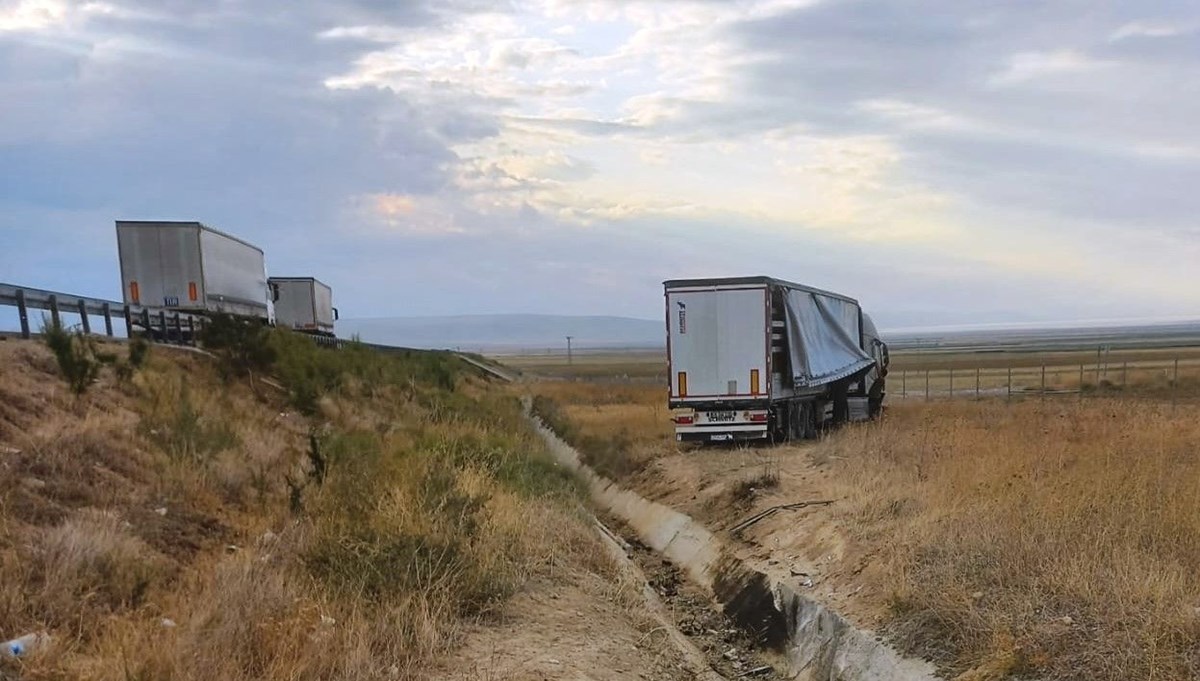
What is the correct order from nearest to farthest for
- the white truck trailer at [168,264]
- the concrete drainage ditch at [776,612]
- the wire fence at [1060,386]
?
the concrete drainage ditch at [776,612], the white truck trailer at [168,264], the wire fence at [1060,386]

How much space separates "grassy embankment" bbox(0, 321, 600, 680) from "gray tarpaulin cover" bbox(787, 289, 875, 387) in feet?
23.4

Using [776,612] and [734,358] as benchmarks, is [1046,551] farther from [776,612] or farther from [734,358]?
[734,358]

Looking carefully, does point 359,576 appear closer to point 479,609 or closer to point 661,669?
point 479,609

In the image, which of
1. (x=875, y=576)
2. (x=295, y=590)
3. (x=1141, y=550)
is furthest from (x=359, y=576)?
(x=1141, y=550)

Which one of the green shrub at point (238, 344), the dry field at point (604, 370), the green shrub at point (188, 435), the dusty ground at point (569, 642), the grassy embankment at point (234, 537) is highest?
the green shrub at point (238, 344)

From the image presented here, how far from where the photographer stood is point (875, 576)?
26.3 ft

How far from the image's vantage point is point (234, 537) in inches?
310

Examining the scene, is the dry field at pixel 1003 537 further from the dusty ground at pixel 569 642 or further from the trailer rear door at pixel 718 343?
the trailer rear door at pixel 718 343

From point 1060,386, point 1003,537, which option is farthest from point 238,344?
point 1060,386

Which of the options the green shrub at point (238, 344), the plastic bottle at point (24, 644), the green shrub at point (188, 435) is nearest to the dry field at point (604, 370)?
the green shrub at point (238, 344)

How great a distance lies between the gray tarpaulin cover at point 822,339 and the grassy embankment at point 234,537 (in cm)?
714

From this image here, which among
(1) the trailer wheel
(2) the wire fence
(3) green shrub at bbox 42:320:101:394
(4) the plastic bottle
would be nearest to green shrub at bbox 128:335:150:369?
(3) green shrub at bbox 42:320:101:394

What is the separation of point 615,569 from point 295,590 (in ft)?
16.2

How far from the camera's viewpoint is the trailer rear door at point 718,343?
17.2 metres
